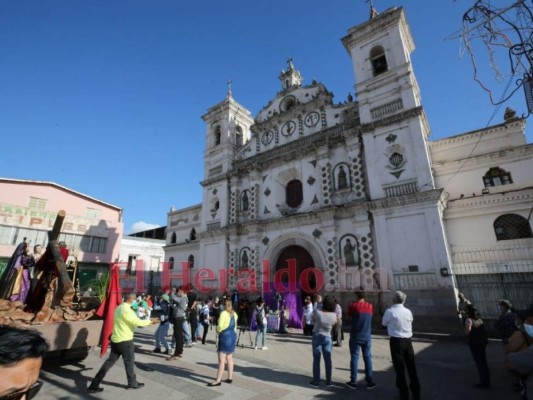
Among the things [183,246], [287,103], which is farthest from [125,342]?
[183,246]

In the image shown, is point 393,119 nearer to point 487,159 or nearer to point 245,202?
point 487,159

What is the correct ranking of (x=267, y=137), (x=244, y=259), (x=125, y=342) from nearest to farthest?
(x=125, y=342), (x=244, y=259), (x=267, y=137)

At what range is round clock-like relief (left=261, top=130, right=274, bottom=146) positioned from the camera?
2061 cm

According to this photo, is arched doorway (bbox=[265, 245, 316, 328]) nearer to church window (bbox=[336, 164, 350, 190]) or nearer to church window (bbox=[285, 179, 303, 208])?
church window (bbox=[285, 179, 303, 208])

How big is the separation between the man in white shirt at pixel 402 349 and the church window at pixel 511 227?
11.9 meters

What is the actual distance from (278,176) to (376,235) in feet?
25.4

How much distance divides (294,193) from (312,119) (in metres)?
4.94

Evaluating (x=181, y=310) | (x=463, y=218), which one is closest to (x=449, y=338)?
(x=463, y=218)

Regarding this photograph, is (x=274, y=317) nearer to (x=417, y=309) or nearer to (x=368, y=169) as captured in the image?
(x=417, y=309)

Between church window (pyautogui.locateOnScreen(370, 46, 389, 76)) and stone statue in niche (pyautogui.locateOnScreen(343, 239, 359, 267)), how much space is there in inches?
404

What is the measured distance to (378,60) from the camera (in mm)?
17547

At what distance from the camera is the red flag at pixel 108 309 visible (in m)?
6.05

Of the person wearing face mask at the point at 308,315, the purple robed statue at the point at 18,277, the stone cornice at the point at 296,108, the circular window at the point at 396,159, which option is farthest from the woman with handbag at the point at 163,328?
the stone cornice at the point at 296,108

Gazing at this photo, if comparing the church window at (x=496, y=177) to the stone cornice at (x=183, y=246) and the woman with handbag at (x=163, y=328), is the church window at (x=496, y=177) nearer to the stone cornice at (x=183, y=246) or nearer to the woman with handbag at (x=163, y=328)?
the woman with handbag at (x=163, y=328)
